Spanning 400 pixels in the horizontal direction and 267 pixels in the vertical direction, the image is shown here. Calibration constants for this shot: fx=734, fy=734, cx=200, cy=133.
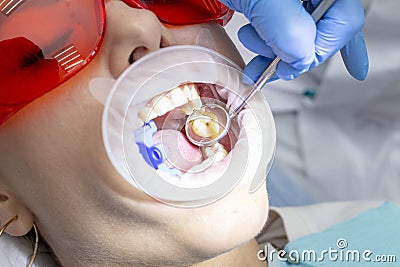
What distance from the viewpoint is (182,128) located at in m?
1.00

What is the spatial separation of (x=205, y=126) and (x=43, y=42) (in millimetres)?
244

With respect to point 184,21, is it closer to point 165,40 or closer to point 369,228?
point 165,40

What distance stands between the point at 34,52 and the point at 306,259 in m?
0.64

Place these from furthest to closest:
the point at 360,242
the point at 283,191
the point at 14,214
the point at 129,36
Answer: the point at 283,191 < the point at 360,242 < the point at 14,214 < the point at 129,36

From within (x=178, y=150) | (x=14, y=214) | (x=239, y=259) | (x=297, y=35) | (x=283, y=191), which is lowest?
(x=283, y=191)

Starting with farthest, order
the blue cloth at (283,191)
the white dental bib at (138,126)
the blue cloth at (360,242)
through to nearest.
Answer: the blue cloth at (283,191) < the blue cloth at (360,242) < the white dental bib at (138,126)

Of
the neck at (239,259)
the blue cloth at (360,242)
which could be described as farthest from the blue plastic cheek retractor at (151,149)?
the blue cloth at (360,242)

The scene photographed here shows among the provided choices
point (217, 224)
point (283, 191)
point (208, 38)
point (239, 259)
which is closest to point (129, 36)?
point (208, 38)

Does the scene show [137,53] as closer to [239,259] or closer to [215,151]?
[215,151]

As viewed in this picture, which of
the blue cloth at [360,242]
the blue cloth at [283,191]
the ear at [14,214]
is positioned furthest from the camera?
the blue cloth at [283,191]

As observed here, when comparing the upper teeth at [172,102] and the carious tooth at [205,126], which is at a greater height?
the upper teeth at [172,102]

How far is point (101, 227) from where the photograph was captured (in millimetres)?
1021

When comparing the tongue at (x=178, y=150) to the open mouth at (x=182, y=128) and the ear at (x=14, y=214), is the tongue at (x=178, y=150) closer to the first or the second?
the open mouth at (x=182, y=128)

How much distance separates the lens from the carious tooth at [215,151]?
100 centimetres
